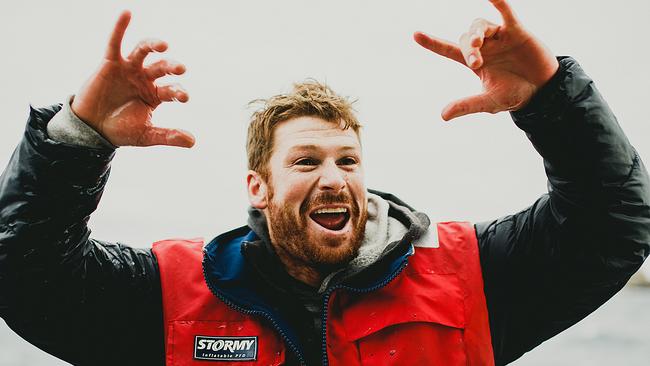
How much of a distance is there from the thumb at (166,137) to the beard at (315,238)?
76cm

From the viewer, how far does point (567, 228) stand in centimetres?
223

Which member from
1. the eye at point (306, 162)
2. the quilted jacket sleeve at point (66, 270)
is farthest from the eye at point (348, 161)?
the quilted jacket sleeve at point (66, 270)

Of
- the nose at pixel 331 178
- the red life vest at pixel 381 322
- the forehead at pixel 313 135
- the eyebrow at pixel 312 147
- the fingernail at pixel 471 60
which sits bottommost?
the red life vest at pixel 381 322

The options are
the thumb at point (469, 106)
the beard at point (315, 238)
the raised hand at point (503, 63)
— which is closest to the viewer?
the raised hand at point (503, 63)

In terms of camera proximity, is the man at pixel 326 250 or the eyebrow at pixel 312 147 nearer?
the man at pixel 326 250

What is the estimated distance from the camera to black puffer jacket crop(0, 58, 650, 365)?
81.4 inches

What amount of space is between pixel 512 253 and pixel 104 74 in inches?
67.3

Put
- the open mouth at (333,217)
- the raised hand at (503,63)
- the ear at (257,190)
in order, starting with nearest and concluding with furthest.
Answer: the raised hand at (503,63) < the open mouth at (333,217) < the ear at (257,190)

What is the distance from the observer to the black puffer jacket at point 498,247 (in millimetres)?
2066

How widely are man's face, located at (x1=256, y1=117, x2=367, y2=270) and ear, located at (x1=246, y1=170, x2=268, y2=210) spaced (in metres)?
0.10

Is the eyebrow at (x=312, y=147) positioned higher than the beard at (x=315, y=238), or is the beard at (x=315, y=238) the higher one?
the eyebrow at (x=312, y=147)

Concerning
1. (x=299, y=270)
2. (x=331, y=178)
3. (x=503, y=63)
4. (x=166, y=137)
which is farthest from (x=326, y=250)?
(x=503, y=63)

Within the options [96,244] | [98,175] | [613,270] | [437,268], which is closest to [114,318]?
[96,244]

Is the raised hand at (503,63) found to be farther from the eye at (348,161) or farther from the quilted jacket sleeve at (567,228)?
the eye at (348,161)
